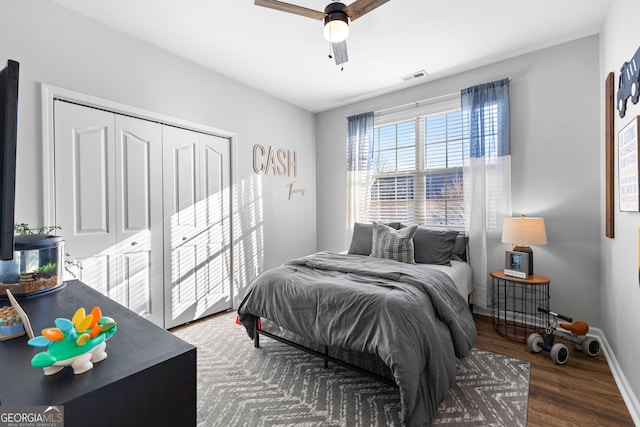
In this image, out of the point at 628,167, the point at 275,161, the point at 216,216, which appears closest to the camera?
the point at 628,167

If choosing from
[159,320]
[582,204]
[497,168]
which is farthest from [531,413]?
[159,320]

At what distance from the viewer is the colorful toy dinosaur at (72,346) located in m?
0.67

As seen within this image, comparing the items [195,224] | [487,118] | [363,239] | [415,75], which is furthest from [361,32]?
[195,224]

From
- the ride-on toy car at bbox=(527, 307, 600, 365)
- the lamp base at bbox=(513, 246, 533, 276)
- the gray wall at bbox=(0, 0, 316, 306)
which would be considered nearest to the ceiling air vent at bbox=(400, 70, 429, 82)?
the gray wall at bbox=(0, 0, 316, 306)

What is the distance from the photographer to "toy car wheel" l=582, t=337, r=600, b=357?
2295 millimetres

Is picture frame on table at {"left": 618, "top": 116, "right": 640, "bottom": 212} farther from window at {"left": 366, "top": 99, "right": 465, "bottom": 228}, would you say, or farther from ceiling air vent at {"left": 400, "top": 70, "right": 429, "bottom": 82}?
ceiling air vent at {"left": 400, "top": 70, "right": 429, "bottom": 82}

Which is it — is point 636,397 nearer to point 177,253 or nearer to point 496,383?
point 496,383

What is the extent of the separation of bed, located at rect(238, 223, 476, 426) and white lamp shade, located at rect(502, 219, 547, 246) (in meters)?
0.62

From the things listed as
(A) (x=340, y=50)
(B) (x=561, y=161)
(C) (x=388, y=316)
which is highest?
(A) (x=340, y=50)

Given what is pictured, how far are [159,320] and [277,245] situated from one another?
5.57 feet

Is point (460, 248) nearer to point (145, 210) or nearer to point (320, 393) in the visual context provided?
point (320, 393)

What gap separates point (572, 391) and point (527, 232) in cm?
122

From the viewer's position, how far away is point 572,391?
1.91 m

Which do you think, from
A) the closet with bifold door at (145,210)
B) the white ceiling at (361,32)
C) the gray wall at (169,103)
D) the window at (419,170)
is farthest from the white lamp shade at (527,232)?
the closet with bifold door at (145,210)
